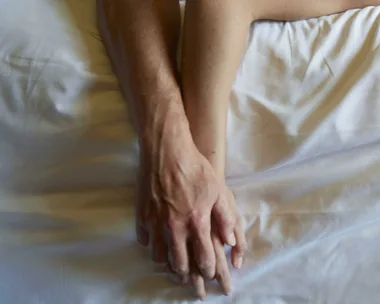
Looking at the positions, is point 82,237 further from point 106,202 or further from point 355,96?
point 355,96

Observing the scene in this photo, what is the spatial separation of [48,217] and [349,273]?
416 millimetres

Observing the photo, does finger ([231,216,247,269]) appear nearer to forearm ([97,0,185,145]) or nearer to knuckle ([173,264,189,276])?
knuckle ([173,264,189,276])

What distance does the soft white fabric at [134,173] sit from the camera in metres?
0.69

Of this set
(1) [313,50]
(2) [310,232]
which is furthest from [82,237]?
(1) [313,50]

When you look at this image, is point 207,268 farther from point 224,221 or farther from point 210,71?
point 210,71

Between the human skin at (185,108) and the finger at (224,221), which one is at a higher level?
the human skin at (185,108)

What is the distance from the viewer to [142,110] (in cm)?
70

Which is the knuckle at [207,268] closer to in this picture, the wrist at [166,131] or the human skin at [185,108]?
the human skin at [185,108]

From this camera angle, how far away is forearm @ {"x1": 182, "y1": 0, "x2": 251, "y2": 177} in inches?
27.8

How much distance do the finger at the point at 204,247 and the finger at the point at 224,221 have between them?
16mm

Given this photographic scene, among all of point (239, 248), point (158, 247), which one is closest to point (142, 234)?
point (158, 247)

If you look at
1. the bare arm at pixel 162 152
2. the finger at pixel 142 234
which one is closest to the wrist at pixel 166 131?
the bare arm at pixel 162 152

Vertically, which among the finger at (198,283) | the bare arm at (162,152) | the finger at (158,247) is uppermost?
the bare arm at (162,152)

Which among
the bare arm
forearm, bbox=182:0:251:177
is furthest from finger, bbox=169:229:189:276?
forearm, bbox=182:0:251:177
